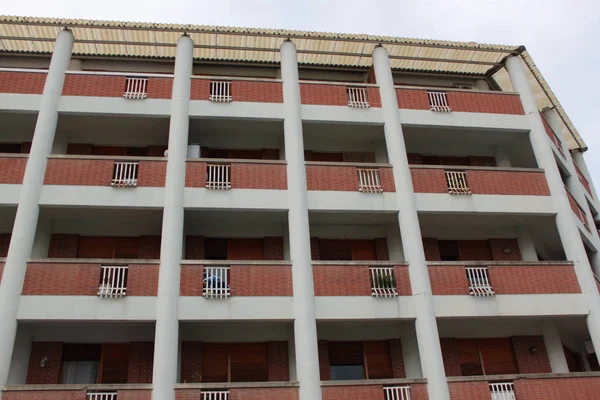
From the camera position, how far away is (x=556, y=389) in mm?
14609

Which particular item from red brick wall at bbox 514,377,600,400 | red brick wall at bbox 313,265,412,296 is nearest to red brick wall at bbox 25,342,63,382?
red brick wall at bbox 313,265,412,296

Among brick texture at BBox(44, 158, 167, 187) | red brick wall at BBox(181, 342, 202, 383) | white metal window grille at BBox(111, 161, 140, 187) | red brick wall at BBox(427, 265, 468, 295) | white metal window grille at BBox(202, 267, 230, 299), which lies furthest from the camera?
white metal window grille at BBox(111, 161, 140, 187)

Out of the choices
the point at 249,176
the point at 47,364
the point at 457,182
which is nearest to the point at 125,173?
the point at 249,176

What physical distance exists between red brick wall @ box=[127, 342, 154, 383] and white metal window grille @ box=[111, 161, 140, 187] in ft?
14.7

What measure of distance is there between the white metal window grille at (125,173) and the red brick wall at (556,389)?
11.8 metres

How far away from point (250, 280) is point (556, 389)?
854 centimetres

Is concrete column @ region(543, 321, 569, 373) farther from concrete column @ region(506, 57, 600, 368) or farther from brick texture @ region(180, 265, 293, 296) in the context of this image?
brick texture @ region(180, 265, 293, 296)

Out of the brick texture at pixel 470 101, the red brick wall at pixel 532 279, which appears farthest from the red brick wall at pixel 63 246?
the red brick wall at pixel 532 279

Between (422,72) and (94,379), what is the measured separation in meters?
15.6

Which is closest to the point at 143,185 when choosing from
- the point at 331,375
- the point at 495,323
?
the point at 331,375

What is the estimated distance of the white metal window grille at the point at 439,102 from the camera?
18.8 m

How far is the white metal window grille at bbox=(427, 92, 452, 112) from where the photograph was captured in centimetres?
1878

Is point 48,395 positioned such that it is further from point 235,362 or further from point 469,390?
point 469,390

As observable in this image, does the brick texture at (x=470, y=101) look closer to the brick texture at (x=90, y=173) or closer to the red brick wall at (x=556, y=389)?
the brick texture at (x=90, y=173)
